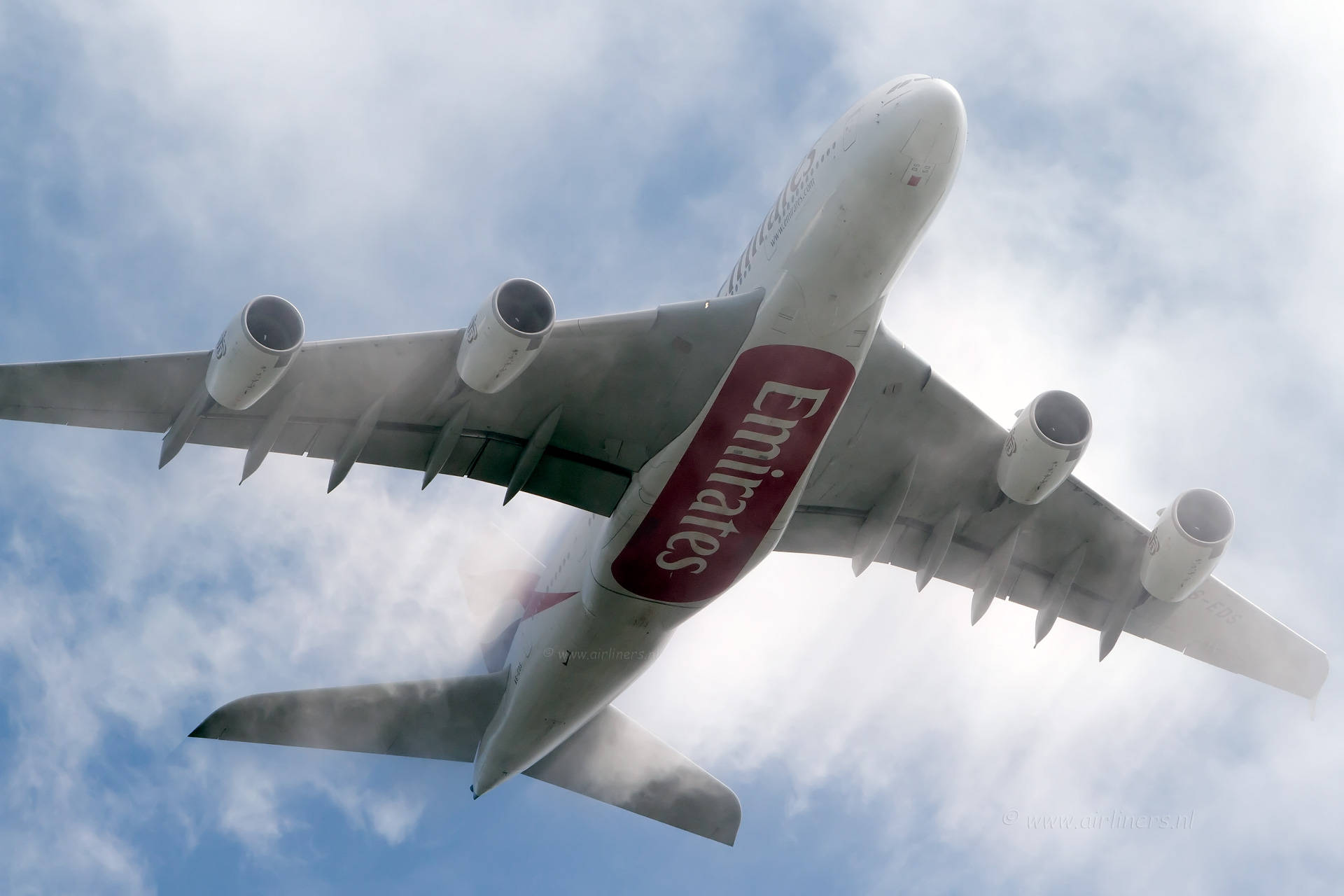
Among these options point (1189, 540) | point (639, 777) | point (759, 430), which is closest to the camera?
point (759, 430)

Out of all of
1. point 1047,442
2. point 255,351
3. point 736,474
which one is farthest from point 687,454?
point 255,351

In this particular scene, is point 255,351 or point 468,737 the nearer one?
point 255,351

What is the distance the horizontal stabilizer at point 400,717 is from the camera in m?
19.7

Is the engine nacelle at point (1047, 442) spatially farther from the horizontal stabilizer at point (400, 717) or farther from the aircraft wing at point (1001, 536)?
the horizontal stabilizer at point (400, 717)

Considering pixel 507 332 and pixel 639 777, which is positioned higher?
pixel 507 332

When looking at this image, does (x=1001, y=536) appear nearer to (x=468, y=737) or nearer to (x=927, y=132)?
(x=927, y=132)

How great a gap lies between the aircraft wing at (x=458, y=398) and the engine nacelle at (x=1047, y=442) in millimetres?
4412

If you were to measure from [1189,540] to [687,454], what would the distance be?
731 cm

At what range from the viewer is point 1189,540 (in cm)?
1689

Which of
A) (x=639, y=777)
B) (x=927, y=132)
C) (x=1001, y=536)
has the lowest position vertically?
(x=639, y=777)

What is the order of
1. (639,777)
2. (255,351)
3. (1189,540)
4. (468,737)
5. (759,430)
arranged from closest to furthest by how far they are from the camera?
1. (255,351)
2. (759,430)
3. (1189,540)
4. (468,737)
5. (639,777)

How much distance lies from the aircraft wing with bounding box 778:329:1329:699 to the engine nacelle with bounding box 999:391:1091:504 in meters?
1.55

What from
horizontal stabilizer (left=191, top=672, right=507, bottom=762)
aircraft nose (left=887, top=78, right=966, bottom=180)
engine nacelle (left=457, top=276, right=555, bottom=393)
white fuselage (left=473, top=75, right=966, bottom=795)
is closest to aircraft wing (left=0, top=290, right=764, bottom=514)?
white fuselage (left=473, top=75, right=966, bottom=795)

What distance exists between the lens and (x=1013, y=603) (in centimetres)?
2150
